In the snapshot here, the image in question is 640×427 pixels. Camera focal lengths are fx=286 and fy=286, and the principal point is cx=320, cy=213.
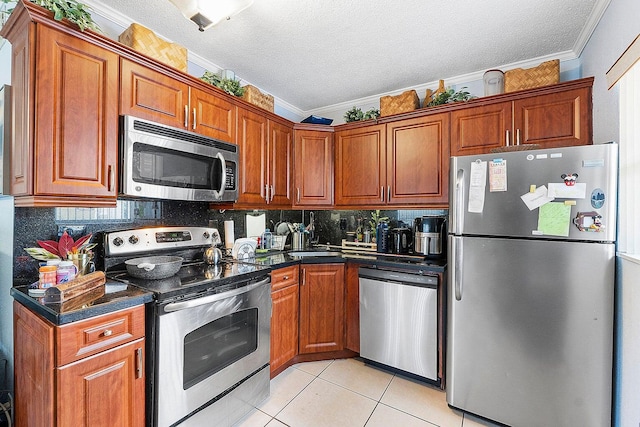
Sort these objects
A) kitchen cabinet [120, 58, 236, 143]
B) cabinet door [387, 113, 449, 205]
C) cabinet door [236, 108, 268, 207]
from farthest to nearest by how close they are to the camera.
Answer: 1. cabinet door [387, 113, 449, 205]
2. cabinet door [236, 108, 268, 207]
3. kitchen cabinet [120, 58, 236, 143]

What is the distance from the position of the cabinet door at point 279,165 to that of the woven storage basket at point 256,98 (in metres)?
0.17

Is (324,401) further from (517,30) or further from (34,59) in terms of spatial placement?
(517,30)

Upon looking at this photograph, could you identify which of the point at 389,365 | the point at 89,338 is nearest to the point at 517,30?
the point at 389,365

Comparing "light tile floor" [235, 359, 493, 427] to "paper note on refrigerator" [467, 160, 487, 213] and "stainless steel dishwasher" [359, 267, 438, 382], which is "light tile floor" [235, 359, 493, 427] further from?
"paper note on refrigerator" [467, 160, 487, 213]

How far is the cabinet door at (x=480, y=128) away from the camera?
220 centimetres

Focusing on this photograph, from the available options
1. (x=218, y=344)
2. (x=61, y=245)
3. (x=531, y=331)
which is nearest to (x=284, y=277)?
(x=218, y=344)

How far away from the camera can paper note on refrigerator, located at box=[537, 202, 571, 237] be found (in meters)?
1.55

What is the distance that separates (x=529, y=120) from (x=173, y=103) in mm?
2506

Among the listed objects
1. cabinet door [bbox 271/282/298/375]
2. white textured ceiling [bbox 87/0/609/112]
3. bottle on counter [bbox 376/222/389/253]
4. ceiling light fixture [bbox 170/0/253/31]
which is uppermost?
white textured ceiling [bbox 87/0/609/112]

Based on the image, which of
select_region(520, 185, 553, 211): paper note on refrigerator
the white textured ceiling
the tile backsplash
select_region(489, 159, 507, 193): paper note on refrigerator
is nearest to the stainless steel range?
the tile backsplash

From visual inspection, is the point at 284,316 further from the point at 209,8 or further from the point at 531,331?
the point at 209,8

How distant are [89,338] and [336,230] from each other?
236cm

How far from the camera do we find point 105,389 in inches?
48.5

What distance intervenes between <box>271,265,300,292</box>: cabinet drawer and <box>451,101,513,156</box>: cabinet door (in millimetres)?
1642
